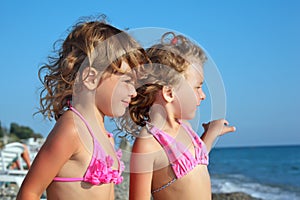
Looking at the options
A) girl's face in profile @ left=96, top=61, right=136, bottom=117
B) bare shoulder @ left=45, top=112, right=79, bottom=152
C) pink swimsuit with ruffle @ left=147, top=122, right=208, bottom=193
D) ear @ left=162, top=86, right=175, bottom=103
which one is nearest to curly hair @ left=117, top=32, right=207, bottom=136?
ear @ left=162, top=86, right=175, bottom=103

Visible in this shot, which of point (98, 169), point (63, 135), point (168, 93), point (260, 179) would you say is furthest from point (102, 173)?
point (260, 179)

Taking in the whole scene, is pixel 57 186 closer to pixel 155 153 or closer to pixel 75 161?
pixel 75 161

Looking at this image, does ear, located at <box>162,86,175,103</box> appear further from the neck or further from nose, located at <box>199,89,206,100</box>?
the neck

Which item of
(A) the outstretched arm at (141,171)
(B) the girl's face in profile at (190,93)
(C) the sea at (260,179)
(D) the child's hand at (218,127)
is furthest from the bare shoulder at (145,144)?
(C) the sea at (260,179)

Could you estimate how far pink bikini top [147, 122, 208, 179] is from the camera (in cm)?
340

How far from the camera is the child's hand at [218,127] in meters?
3.48

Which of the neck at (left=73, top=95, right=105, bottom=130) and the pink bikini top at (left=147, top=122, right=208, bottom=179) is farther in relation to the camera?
the pink bikini top at (left=147, top=122, right=208, bottom=179)

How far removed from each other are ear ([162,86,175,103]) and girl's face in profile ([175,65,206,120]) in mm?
35

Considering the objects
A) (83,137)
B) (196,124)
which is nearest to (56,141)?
(83,137)

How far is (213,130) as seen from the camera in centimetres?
356

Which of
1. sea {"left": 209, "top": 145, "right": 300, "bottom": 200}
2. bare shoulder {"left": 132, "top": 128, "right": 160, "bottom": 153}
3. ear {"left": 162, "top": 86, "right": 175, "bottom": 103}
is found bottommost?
sea {"left": 209, "top": 145, "right": 300, "bottom": 200}

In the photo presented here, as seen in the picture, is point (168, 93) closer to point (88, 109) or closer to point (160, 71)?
point (160, 71)

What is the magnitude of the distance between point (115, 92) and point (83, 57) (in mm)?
275

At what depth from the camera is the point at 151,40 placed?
3.12 metres
